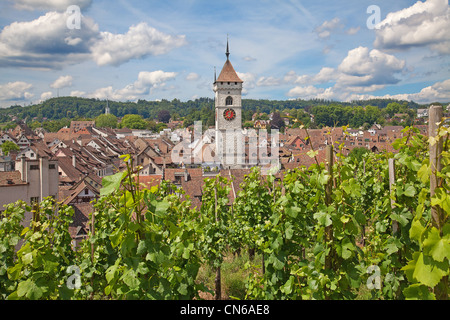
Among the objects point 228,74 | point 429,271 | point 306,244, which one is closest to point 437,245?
point 429,271

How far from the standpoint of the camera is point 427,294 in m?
2.47

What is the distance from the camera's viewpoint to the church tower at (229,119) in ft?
155

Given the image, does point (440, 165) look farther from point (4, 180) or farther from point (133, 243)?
point (4, 180)

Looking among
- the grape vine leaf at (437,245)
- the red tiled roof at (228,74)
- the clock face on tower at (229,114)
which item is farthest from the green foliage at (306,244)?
the red tiled roof at (228,74)

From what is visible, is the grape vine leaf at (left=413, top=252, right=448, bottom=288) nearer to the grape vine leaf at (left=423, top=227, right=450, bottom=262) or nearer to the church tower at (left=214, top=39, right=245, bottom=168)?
the grape vine leaf at (left=423, top=227, right=450, bottom=262)

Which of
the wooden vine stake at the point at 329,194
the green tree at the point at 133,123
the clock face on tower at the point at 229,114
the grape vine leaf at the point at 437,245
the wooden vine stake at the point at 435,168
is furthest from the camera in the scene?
the green tree at the point at 133,123

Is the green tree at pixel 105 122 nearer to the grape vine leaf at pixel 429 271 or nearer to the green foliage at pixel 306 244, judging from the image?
the green foliage at pixel 306 244

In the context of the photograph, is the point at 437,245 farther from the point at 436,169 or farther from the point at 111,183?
the point at 111,183

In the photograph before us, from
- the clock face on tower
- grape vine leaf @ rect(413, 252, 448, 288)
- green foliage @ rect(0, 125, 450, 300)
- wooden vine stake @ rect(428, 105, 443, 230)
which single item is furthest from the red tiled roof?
grape vine leaf @ rect(413, 252, 448, 288)

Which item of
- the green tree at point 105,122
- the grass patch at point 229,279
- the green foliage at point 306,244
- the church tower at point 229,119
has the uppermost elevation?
the green tree at point 105,122

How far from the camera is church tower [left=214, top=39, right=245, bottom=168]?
47125 mm

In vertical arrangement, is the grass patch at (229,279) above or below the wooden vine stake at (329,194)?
below

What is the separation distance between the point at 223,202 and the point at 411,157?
15.8ft
